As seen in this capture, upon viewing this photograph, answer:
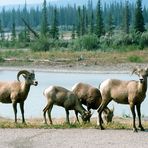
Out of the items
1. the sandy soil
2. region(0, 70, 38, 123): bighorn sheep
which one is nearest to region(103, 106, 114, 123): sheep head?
the sandy soil

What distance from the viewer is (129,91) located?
18547mm

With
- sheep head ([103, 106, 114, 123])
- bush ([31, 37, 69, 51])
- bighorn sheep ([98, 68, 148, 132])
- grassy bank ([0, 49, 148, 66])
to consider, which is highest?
bighorn sheep ([98, 68, 148, 132])

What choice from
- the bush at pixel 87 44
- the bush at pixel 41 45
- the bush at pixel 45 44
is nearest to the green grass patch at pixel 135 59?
the bush at pixel 87 44

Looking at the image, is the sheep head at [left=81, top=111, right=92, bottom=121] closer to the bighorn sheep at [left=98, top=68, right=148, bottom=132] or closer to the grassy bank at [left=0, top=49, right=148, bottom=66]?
the bighorn sheep at [left=98, top=68, right=148, bottom=132]

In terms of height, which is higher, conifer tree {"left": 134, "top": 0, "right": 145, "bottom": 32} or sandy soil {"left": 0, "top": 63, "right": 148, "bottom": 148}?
conifer tree {"left": 134, "top": 0, "right": 145, "bottom": 32}

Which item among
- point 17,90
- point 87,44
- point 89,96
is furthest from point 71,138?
point 87,44

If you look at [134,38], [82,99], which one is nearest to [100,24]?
[134,38]

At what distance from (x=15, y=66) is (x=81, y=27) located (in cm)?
5456

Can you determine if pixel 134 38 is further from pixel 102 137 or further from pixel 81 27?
pixel 102 137

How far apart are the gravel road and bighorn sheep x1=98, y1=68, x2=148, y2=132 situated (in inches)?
35.9

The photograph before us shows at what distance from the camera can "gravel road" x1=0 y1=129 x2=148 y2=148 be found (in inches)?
627

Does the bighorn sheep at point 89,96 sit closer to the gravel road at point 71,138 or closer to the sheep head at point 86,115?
the sheep head at point 86,115

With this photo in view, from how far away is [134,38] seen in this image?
84.7 m

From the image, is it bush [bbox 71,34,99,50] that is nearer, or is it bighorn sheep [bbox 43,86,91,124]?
bighorn sheep [bbox 43,86,91,124]
